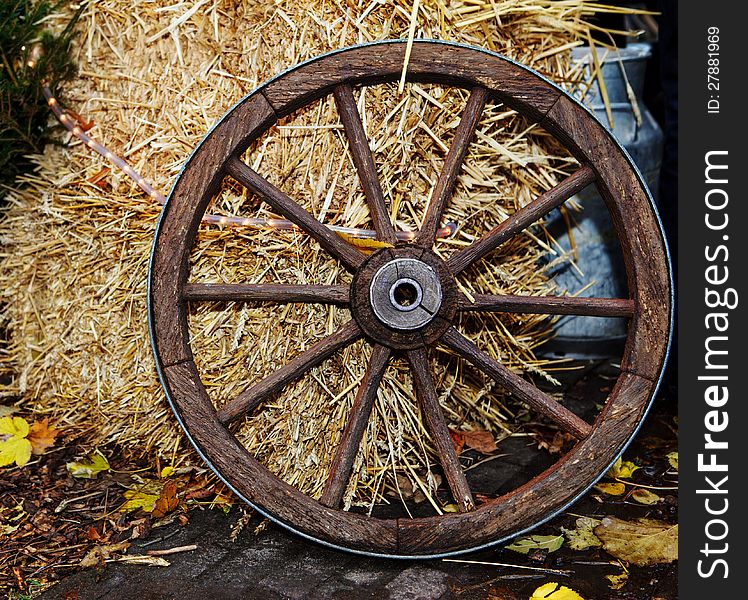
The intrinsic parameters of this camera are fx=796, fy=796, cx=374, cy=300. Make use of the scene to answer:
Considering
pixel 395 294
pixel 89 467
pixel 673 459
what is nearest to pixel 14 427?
pixel 89 467

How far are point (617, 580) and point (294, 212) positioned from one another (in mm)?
1084

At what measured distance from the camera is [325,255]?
1.96m

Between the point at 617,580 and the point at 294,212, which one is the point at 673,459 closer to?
the point at 617,580

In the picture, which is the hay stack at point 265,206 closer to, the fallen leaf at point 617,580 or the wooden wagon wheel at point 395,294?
the wooden wagon wheel at point 395,294

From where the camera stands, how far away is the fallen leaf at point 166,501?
1.99 metres

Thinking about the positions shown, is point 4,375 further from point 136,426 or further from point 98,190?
point 98,190

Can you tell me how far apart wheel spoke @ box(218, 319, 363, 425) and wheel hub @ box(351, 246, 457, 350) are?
45mm

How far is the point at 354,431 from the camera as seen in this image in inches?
71.4

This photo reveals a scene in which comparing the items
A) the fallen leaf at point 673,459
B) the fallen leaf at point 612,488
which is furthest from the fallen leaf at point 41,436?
the fallen leaf at point 673,459

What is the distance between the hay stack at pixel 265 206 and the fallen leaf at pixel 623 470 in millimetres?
353

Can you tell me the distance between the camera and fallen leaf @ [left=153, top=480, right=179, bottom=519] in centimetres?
199

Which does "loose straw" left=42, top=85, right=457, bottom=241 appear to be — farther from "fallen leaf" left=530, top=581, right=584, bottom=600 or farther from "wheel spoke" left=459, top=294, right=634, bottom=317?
"fallen leaf" left=530, top=581, right=584, bottom=600

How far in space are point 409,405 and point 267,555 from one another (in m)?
0.52

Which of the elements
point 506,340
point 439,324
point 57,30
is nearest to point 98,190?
point 57,30
